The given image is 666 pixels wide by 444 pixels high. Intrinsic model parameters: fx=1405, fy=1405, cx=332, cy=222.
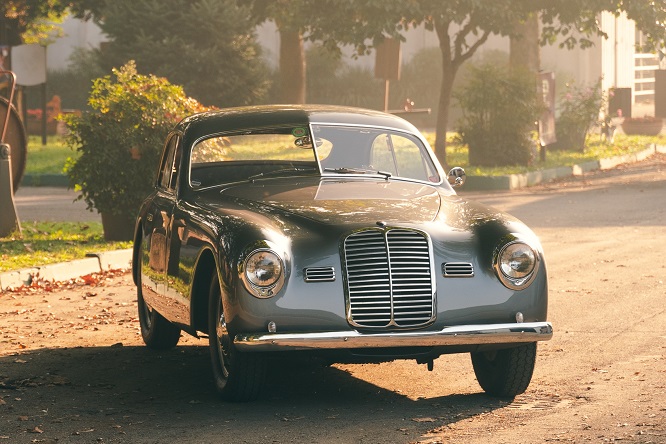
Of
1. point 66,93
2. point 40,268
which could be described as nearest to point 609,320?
point 40,268

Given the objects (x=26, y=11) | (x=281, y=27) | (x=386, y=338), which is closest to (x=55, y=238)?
(x=386, y=338)

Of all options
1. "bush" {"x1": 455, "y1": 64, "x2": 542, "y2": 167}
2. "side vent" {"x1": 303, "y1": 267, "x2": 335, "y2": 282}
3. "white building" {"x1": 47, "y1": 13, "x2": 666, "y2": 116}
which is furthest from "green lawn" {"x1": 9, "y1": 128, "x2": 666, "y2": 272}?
"white building" {"x1": 47, "y1": 13, "x2": 666, "y2": 116}

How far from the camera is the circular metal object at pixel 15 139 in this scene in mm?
17516

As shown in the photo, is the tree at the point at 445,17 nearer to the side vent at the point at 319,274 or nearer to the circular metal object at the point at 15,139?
the circular metal object at the point at 15,139

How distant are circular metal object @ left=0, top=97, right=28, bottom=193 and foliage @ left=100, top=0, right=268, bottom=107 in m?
12.9

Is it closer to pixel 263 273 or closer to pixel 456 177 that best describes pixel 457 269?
pixel 263 273

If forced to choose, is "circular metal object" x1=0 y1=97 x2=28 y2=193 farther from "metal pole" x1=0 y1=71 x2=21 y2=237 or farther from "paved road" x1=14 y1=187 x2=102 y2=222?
"metal pole" x1=0 y1=71 x2=21 y2=237

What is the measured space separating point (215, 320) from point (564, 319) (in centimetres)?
353

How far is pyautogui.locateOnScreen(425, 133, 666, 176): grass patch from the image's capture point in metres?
25.4

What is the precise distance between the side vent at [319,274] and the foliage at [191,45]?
78.0ft

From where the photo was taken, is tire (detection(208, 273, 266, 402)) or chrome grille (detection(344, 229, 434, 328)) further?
tire (detection(208, 273, 266, 402))

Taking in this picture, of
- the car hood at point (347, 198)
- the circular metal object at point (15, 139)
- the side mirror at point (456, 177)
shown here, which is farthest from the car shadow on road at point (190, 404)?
the circular metal object at point (15, 139)

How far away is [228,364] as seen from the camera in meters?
7.26

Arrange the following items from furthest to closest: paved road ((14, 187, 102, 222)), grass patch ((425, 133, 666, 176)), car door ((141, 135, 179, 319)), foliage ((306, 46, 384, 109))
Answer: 1. foliage ((306, 46, 384, 109))
2. grass patch ((425, 133, 666, 176))
3. paved road ((14, 187, 102, 222))
4. car door ((141, 135, 179, 319))
